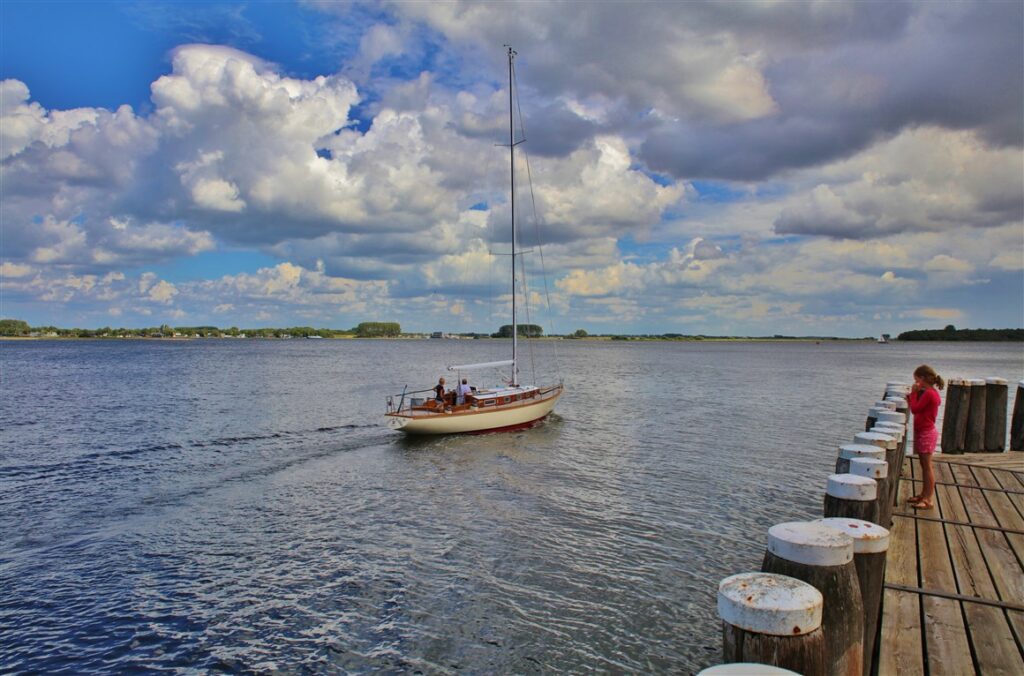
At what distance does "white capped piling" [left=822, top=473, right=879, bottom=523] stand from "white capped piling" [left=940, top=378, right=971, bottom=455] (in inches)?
453

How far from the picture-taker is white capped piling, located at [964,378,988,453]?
47.3ft

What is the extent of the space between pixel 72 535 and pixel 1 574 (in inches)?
92.6

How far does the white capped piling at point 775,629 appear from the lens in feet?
9.67

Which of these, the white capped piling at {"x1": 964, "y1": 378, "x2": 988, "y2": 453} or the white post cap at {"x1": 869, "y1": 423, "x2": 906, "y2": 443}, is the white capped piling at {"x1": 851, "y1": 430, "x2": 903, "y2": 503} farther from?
the white capped piling at {"x1": 964, "y1": 378, "x2": 988, "y2": 453}

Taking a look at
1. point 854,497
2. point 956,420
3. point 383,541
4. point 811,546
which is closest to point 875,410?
point 956,420

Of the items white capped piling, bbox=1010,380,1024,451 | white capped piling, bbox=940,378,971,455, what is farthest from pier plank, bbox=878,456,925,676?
white capped piling, bbox=1010,380,1024,451

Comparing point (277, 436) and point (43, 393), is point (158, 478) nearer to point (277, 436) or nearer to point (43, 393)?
point (277, 436)

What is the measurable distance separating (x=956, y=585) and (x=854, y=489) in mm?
2160

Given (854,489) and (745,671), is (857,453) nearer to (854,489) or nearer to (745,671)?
(854,489)

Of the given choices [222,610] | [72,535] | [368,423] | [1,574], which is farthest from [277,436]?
[222,610]

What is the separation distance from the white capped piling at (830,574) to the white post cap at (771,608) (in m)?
0.48

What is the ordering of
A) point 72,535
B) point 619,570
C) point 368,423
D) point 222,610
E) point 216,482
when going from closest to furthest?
point 222,610 → point 619,570 → point 72,535 → point 216,482 → point 368,423

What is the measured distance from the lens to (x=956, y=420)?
14.6 meters

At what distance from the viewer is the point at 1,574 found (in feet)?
40.1
